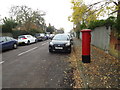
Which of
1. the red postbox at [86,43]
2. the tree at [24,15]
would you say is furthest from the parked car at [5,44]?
the tree at [24,15]

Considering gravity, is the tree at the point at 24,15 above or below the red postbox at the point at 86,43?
above

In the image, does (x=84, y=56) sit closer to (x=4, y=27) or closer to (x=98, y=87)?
(x=98, y=87)

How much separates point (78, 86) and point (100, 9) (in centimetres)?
465

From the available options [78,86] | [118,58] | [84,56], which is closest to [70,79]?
[78,86]

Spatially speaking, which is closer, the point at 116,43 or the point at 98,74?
the point at 98,74

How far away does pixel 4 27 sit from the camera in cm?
1844

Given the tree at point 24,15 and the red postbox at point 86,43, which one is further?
the tree at point 24,15

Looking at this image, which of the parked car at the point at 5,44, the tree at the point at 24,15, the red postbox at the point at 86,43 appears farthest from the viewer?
the tree at the point at 24,15

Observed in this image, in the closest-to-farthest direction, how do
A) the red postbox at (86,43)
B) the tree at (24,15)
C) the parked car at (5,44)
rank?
the red postbox at (86,43), the parked car at (5,44), the tree at (24,15)

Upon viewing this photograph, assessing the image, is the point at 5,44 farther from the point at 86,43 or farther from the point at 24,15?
the point at 24,15

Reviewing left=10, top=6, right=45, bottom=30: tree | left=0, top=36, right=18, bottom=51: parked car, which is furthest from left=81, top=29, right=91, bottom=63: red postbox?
left=10, top=6, right=45, bottom=30: tree

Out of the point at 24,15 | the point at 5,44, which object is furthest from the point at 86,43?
the point at 24,15

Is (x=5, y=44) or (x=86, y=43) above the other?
(x=86, y=43)

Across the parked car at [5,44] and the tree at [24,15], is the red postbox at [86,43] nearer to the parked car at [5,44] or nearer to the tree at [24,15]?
the parked car at [5,44]
